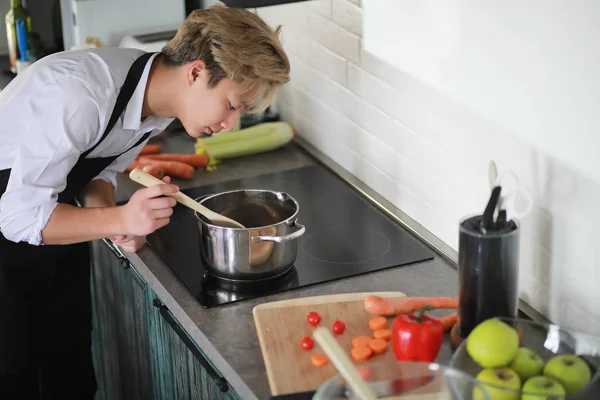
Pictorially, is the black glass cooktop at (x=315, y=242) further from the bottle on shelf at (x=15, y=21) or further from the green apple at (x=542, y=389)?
the bottle on shelf at (x=15, y=21)

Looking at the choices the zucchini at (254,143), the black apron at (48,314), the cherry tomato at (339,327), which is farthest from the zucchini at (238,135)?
the cherry tomato at (339,327)

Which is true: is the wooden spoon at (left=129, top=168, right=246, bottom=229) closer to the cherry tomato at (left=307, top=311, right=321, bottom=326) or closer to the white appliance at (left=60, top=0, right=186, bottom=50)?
the cherry tomato at (left=307, top=311, right=321, bottom=326)

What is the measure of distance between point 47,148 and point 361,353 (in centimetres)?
75

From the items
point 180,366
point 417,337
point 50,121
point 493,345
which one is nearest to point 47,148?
point 50,121

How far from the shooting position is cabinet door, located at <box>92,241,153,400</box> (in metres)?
2.38

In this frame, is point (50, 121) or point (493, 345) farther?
point (50, 121)

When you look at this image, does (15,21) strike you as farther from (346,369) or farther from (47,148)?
(346,369)

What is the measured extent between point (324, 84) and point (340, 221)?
1.73 feet

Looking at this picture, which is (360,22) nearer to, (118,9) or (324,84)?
(324,84)

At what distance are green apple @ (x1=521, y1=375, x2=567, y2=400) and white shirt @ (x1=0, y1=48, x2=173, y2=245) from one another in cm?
102

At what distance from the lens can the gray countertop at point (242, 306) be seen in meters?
1.75

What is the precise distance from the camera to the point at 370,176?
2580mm

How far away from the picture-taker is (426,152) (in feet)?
7.39

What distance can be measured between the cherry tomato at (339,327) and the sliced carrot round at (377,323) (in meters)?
0.05
